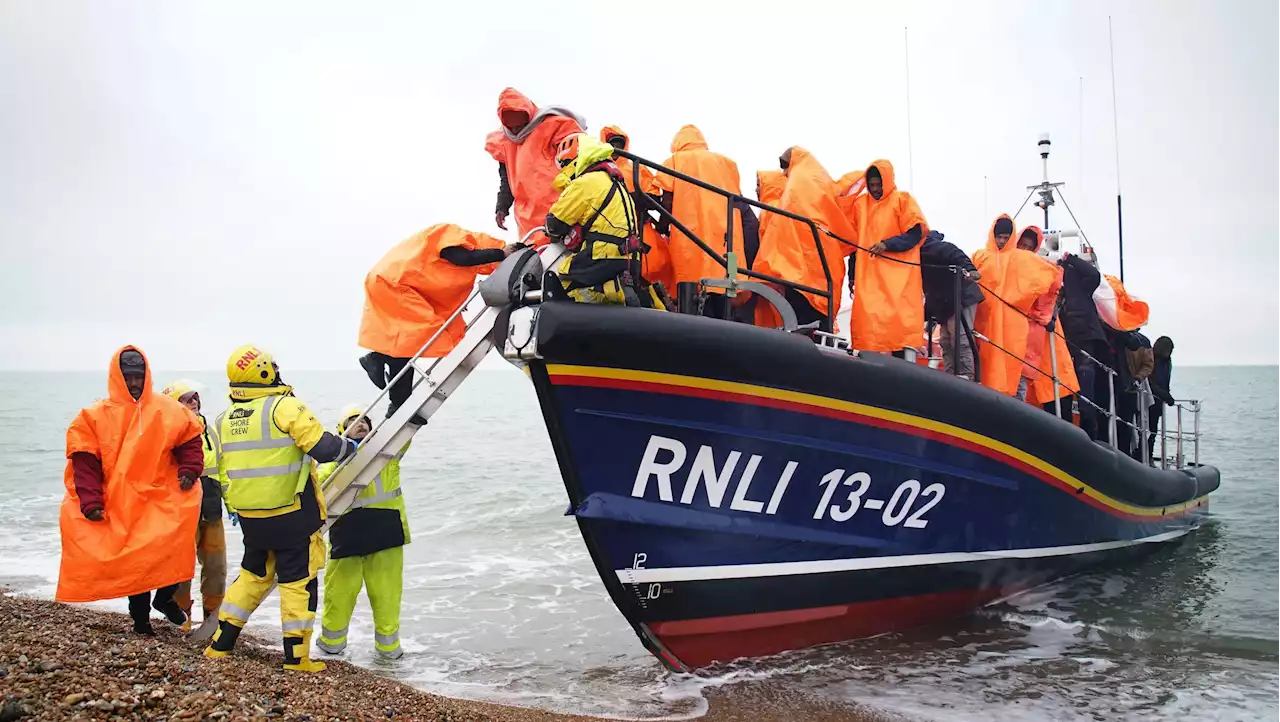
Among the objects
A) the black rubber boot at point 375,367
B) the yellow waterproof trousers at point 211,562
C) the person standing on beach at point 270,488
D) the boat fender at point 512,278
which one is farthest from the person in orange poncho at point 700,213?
the yellow waterproof trousers at point 211,562

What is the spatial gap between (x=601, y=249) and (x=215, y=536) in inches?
117

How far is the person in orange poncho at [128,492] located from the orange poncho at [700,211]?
2728mm

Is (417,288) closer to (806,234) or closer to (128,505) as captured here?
(128,505)

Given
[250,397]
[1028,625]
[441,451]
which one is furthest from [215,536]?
[441,451]

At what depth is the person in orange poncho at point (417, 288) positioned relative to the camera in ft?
16.4

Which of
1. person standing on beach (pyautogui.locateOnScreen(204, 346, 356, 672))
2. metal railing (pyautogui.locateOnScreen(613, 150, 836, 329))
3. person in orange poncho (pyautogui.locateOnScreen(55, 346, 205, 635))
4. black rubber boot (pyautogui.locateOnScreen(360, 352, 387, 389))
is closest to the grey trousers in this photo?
metal railing (pyautogui.locateOnScreen(613, 150, 836, 329))

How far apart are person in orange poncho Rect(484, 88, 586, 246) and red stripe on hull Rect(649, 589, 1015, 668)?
7.79 ft

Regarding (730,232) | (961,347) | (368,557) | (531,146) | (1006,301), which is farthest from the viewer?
(1006,301)

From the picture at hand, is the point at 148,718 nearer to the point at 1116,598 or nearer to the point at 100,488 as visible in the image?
the point at 100,488

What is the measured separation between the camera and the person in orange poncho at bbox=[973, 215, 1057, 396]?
6270 millimetres

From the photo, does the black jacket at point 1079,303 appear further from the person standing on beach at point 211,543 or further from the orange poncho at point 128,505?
the orange poncho at point 128,505

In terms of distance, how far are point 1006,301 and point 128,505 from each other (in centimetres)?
564

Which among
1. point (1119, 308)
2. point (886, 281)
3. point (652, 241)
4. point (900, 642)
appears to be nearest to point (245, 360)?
point (652, 241)

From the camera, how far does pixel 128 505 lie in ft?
14.0
